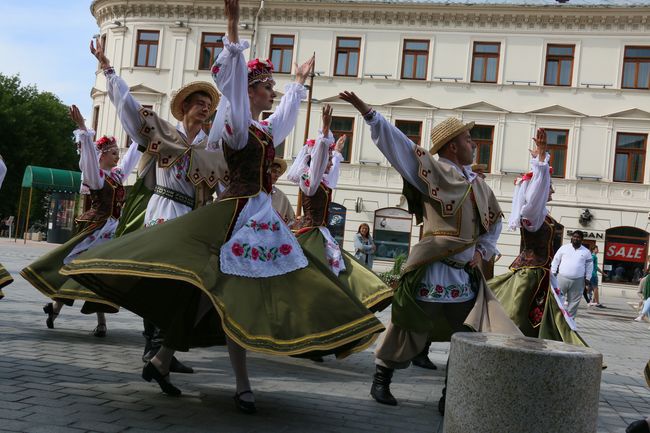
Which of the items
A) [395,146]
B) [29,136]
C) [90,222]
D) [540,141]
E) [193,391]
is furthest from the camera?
[29,136]

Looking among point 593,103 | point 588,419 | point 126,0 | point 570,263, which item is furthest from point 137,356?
point 126,0

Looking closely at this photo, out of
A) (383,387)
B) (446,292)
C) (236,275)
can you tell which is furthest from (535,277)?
(236,275)

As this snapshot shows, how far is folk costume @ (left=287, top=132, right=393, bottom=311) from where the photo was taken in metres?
7.40

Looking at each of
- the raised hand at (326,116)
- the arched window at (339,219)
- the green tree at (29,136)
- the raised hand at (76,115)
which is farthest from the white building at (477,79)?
the raised hand at (76,115)

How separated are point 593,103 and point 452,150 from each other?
24.6m

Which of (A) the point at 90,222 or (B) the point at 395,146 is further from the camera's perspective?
(A) the point at 90,222

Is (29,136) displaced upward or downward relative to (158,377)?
upward

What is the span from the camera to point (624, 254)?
2767 cm

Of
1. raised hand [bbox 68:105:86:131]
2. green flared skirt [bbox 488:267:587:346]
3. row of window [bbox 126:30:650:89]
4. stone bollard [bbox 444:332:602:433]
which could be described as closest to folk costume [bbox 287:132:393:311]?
green flared skirt [bbox 488:267:587:346]

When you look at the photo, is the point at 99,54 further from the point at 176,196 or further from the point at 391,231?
the point at 391,231

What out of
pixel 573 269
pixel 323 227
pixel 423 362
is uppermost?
pixel 323 227

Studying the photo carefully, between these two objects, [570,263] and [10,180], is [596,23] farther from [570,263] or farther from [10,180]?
[10,180]

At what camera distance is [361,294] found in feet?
24.1

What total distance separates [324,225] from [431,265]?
310cm
